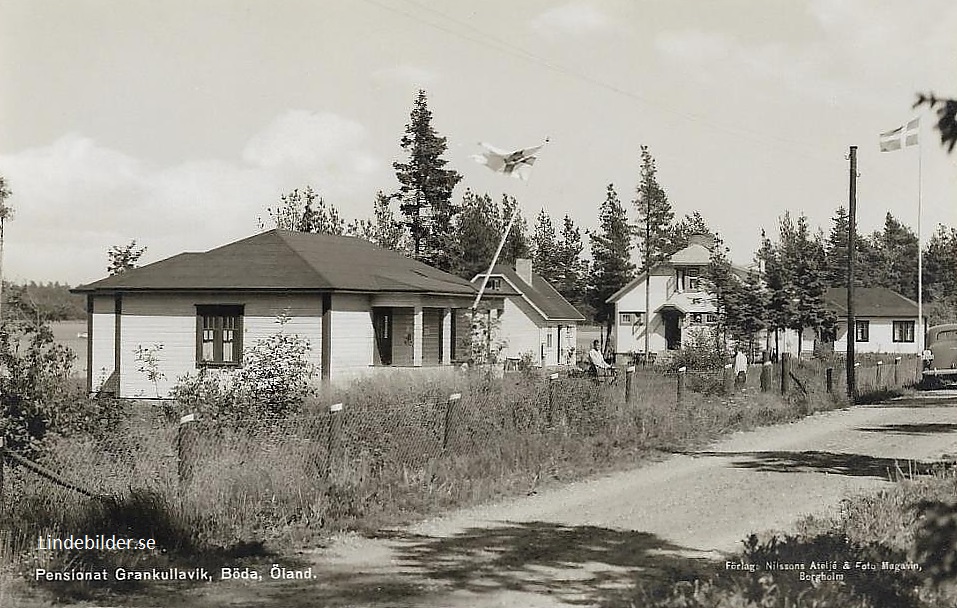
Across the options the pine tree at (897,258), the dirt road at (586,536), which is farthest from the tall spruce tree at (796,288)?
the pine tree at (897,258)

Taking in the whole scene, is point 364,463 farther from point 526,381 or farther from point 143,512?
point 526,381

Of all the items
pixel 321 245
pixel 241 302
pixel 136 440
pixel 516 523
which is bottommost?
pixel 516 523

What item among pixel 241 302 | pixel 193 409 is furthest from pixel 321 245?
pixel 193 409

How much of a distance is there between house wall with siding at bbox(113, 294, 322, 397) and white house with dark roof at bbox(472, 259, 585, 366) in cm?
2520

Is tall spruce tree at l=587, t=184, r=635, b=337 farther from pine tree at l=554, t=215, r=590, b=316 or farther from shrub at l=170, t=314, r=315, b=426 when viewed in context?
A: shrub at l=170, t=314, r=315, b=426

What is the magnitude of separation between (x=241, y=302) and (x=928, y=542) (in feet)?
77.2

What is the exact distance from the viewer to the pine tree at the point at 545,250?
95375 millimetres

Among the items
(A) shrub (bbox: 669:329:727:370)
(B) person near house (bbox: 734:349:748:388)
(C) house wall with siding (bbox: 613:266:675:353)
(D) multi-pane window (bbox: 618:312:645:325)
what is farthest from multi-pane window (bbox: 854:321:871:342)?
(B) person near house (bbox: 734:349:748:388)

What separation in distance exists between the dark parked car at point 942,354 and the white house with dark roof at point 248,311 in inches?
602

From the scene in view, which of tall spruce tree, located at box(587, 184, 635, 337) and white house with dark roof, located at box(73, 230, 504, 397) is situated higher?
tall spruce tree, located at box(587, 184, 635, 337)

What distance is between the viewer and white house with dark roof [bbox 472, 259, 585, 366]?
54.7 metres

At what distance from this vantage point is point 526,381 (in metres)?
15.8

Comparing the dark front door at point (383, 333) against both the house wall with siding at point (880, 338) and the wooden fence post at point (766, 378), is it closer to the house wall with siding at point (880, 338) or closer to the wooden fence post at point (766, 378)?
the wooden fence post at point (766, 378)

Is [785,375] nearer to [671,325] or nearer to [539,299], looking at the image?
[539,299]
